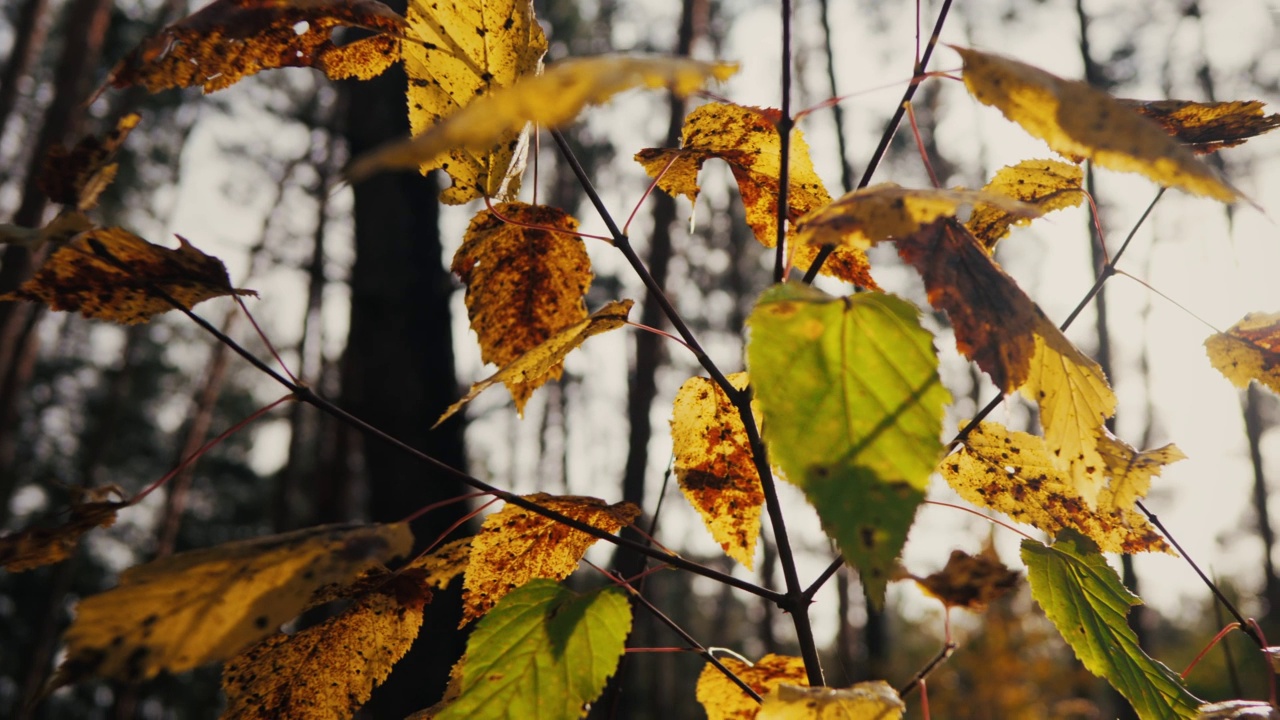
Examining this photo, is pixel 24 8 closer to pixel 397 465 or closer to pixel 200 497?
pixel 397 465

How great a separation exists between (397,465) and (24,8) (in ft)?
27.7

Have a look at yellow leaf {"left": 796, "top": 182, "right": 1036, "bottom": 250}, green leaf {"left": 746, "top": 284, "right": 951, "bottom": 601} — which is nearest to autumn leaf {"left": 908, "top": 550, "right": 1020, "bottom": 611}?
green leaf {"left": 746, "top": 284, "right": 951, "bottom": 601}

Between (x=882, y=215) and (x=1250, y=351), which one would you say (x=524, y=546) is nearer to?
(x=882, y=215)

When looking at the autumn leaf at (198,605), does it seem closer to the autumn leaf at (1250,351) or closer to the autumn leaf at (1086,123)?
the autumn leaf at (1086,123)

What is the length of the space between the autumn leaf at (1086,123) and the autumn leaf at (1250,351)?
0.49 m

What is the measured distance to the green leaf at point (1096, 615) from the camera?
0.62 m

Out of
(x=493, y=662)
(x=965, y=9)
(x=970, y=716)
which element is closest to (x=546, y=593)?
(x=493, y=662)

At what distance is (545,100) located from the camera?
0.30 metres

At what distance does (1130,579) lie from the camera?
6.10 m

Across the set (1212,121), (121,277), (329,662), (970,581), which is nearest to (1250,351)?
(1212,121)

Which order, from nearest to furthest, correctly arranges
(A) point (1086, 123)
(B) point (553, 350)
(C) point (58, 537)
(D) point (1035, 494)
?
1. (A) point (1086, 123)
2. (C) point (58, 537)
3. (B) point (553, 350)
4. (D) point (1035, 494)

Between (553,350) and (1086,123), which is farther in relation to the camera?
(553,350)

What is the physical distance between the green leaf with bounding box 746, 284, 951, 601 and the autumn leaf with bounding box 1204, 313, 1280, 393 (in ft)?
1.85

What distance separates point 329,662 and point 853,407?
52cm
